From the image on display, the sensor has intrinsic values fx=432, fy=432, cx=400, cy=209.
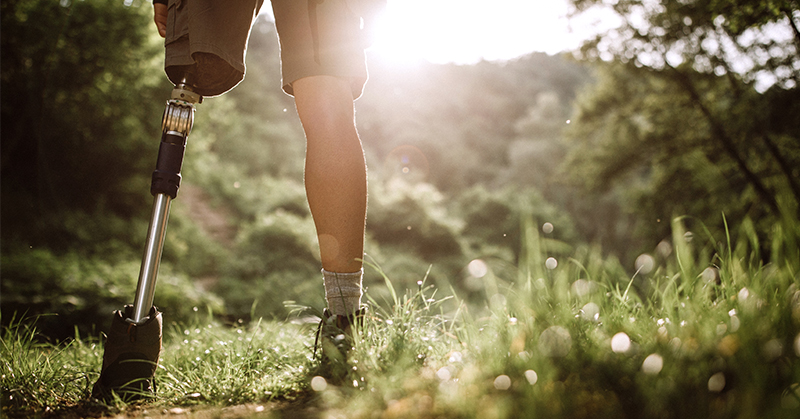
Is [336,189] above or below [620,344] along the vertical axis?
above

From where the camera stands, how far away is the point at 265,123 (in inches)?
792

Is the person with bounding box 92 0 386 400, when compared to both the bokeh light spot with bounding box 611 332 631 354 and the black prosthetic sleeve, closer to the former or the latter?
the black prosthetic sleeve

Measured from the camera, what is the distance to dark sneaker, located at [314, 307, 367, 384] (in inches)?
41.1

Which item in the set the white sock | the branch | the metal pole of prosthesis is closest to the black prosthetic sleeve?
the metal pole of prosthesis

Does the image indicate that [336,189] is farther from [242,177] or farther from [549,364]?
[242,177]

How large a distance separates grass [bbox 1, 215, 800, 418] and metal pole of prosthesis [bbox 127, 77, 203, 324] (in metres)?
0.27

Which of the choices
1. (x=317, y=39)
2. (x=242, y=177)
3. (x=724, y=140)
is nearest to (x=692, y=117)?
(x=724, y=140)

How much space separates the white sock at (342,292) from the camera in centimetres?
124

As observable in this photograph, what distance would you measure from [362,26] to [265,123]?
20.0 m

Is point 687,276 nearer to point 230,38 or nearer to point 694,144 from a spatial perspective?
point 230,38

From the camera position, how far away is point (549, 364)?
80 centimetres

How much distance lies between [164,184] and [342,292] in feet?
1.98

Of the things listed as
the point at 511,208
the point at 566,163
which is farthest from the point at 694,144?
the point at 511,208

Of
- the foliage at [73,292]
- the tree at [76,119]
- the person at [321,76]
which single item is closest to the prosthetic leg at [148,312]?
the person at [321,76]
